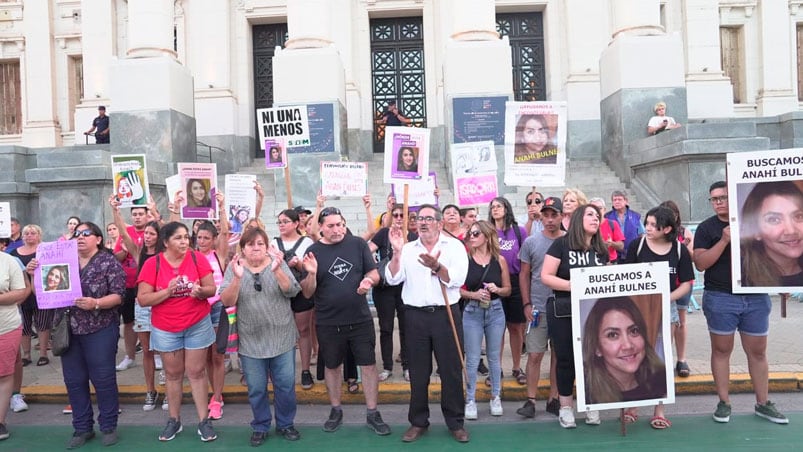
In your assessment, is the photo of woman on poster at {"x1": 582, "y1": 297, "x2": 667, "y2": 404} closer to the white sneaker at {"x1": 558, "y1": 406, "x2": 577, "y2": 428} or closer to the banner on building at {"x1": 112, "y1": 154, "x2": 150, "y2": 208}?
the white sneaker at {"x1": 558, "y1": 406, "x2": 577, "y2": 428}

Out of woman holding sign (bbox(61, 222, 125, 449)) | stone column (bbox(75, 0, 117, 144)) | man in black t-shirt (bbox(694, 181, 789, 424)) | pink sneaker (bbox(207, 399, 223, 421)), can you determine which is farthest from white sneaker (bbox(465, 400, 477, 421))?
stone column (bbox(75, 0, 117, 144))

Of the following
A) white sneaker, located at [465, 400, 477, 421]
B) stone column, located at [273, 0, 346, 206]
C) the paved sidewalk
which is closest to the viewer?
white sneaker, located at [465, 400, 477, 421]

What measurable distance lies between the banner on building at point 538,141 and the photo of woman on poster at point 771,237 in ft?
9.54

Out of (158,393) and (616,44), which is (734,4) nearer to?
(616,44)

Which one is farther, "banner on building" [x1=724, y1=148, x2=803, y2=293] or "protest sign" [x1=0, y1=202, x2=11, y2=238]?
"protest sign" [x1=0, y1=202, x2=11, y2=238]

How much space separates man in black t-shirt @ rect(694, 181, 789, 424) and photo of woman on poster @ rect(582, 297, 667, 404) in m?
0.78

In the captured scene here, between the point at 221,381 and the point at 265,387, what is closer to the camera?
the point at 265,387

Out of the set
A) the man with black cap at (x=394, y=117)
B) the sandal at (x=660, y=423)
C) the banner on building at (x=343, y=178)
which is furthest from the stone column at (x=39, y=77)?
the sandal at (x=660, y=423)

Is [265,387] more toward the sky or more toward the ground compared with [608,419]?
more toward the sky

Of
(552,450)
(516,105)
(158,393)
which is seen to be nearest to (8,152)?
(158,393)

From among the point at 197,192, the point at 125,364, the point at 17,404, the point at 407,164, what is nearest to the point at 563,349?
the point at 407,164

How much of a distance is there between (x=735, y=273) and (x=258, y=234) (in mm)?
4309

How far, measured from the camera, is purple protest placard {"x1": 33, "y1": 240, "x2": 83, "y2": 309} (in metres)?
5.24

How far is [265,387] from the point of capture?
5375 millimetres
